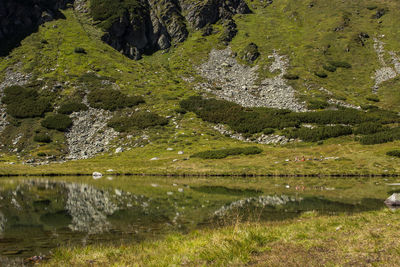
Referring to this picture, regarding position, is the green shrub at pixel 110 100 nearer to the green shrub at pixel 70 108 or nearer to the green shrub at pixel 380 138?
the green shrub at pixel 70 108

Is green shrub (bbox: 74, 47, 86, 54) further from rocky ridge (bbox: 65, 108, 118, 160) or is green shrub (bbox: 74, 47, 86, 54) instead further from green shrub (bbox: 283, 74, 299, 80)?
green shrub (bbox: 283, 74, 299, 80)

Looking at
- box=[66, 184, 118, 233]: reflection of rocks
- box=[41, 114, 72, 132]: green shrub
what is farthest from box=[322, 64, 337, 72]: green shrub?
box=[66, 184, 118, 233]: reflection of rocks

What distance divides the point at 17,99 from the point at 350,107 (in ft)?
272

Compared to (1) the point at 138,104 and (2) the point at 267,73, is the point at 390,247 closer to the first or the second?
(1) the point at 138,104

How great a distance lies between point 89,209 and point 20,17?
5064 inches

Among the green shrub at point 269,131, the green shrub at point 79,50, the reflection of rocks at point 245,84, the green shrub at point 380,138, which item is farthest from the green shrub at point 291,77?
the green shrub at point 79,50

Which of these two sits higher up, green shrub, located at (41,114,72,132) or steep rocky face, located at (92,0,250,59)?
steep rocky face, located at (92,0,250,59)

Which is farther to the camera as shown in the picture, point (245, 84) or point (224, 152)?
point (245, 84)

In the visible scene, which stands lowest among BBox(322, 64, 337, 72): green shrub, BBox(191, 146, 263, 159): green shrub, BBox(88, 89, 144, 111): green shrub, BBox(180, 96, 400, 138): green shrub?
BBox(191, 146, 263, 159): green shrub

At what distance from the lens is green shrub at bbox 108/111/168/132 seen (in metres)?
68.1

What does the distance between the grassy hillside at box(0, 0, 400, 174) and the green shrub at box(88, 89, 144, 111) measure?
2.27 metres

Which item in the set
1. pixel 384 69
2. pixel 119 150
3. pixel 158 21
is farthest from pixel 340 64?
pixel 119 150

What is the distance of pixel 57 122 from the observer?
69.1m

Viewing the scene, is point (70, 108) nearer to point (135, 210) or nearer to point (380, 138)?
point (135, 210)
